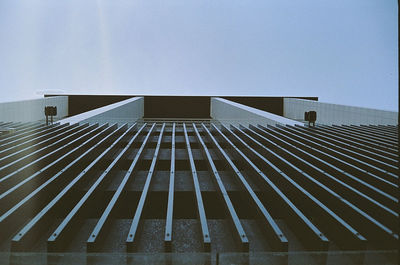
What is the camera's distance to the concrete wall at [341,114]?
914 centimetres

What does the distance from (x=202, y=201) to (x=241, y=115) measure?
6.63 meters

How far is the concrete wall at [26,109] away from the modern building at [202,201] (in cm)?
506

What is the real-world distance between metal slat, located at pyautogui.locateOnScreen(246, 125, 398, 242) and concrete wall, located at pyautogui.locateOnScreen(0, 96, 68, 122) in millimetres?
8241

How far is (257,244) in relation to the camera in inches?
95.6

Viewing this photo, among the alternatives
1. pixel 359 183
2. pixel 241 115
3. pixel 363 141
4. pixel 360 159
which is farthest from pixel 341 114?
pixel 359 183

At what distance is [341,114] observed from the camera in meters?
11.5

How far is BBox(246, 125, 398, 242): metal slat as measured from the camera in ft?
7.07

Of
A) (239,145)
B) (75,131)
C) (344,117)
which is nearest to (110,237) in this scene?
(239,145)

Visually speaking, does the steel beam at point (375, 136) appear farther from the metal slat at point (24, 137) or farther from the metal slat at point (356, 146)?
the metal slat at point (24, 137)

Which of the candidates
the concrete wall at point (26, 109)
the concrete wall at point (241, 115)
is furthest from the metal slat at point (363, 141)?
the concrete wall at point (26, 109)

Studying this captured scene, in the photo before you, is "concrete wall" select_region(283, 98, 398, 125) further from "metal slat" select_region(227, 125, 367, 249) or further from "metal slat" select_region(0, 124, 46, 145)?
"metal slat" select_region(0, 124, 46, 145)

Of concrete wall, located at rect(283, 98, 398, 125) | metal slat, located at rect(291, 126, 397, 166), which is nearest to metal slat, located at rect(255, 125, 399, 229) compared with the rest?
metal slat, located at rect(291, 126, 397, 166)

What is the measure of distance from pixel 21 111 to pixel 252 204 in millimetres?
11004

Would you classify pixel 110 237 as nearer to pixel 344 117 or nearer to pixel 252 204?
pixel 252 204
